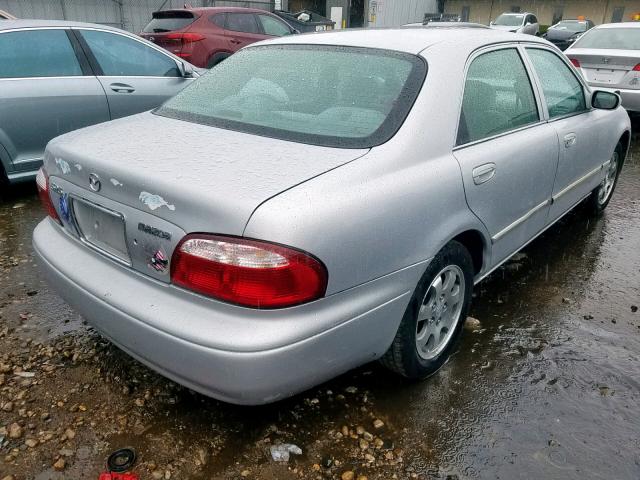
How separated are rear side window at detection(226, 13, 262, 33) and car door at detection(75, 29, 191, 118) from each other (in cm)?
416

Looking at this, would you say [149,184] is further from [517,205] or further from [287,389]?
[517,205]

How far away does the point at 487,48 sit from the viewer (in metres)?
2.79

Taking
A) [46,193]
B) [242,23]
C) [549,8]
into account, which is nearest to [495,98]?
[46,193]

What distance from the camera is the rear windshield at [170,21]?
341 inches

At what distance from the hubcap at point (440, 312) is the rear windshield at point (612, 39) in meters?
7.27

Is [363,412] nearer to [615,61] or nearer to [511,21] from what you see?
[615,61]

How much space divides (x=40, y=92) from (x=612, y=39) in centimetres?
798

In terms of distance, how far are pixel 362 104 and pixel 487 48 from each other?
92 centimetres

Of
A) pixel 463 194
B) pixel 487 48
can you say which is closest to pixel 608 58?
pixel 487 48

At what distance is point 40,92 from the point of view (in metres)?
4.50

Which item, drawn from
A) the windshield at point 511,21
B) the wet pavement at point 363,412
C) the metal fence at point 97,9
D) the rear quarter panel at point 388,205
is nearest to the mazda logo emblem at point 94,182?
the rear quarter panel at point 388,205

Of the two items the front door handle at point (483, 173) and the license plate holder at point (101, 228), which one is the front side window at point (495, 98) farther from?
the license plate holder at point (101, 228)

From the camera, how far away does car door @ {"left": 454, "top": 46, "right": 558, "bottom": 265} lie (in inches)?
98.3

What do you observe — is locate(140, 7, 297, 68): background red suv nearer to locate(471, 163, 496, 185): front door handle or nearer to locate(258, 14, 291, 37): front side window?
locate(258, 14, 291, 37): front side window
